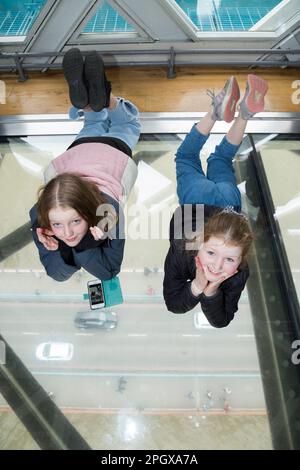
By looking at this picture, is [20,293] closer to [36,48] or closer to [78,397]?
[78,397]

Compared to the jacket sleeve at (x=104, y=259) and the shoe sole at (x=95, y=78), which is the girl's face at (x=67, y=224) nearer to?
the jacket sleeve at (x=104, y=259)

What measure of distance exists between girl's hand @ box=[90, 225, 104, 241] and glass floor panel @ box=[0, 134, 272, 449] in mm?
412

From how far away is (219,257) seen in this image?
1.46m

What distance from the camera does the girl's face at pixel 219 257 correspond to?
1.46m

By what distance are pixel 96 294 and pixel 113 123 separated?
992 mm

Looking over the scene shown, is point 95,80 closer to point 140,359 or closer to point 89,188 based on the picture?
point 89,188

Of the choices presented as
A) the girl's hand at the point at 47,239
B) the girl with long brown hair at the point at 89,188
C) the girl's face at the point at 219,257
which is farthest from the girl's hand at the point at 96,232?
the girl's face at the point at 219,257

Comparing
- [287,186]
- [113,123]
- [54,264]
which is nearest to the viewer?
[54,264]

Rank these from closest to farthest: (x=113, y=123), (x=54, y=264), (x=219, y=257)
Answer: (x=219, y=257), (x=54, y=264), (x=113, y=123)

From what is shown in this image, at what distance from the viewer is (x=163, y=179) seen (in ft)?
7.92

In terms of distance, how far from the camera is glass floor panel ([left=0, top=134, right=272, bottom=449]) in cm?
166

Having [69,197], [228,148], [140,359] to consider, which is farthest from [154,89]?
[140,359]

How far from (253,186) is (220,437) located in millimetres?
1422

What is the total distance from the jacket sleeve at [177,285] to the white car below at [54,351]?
0.54m
